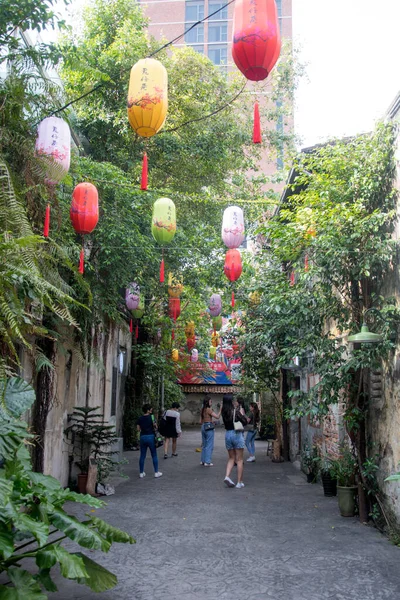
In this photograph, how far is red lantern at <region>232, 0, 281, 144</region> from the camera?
4926 millimetres

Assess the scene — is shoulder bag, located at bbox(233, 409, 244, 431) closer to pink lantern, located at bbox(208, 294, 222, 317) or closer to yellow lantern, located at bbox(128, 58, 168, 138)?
pink lantern, located at bbox(208, 294, 222, 317)

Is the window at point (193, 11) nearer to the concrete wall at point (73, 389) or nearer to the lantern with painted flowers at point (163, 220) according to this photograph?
the concrete wall at point (73, 389)

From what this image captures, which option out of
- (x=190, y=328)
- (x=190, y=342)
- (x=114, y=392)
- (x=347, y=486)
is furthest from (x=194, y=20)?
(x=347, y=486)

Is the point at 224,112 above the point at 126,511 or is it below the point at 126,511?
above

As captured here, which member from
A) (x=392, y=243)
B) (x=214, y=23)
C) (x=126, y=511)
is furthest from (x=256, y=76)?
(x=214, y=23)

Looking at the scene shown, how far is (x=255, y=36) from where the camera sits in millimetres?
4914

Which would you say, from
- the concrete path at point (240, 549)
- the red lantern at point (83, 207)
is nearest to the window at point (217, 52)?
the red lantern at point (83, 207)

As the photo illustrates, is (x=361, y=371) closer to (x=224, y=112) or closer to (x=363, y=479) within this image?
(x=363, y=479)

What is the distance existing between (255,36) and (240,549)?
5673 millimetres

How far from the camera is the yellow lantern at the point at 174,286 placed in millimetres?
14812

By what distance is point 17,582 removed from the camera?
3.93 m

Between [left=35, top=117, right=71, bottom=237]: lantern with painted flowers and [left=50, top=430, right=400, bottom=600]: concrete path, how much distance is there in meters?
3.95

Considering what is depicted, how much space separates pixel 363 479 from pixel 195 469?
6643mm

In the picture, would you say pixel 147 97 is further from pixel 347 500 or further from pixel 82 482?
pixel 82 482
